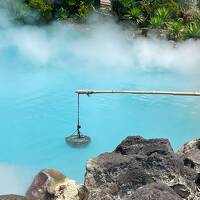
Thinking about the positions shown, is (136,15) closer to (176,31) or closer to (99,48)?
(176,31)

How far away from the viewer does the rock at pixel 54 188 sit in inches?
182

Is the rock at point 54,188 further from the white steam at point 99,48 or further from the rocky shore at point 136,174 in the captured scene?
the white steam at point 99,48

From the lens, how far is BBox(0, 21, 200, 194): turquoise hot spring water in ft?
Result: 31.7

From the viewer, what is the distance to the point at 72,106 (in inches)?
502

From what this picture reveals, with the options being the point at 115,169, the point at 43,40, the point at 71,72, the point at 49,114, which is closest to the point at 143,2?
the point at 43,40

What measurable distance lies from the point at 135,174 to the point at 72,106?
8578 mm

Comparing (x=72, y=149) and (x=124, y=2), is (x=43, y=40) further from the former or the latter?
(x=72, y=149)

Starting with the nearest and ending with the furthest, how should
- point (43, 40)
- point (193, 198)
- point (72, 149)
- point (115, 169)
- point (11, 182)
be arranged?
point (193, 198), point (115, 169), point (11, 182), point (72, 149), point (43, 40)

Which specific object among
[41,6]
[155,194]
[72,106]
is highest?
[41,6]

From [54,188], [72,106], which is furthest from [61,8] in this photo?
[54,188]

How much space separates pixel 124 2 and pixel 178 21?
8.91ft

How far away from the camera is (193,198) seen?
4.12 m

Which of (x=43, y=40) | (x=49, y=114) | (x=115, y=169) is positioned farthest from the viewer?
(x=43, y=40)

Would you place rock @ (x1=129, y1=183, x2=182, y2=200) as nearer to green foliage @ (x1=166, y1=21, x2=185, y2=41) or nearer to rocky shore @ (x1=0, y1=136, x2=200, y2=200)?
rocky shore @ (x1=0, y1=136, x2=200, y2=200)
